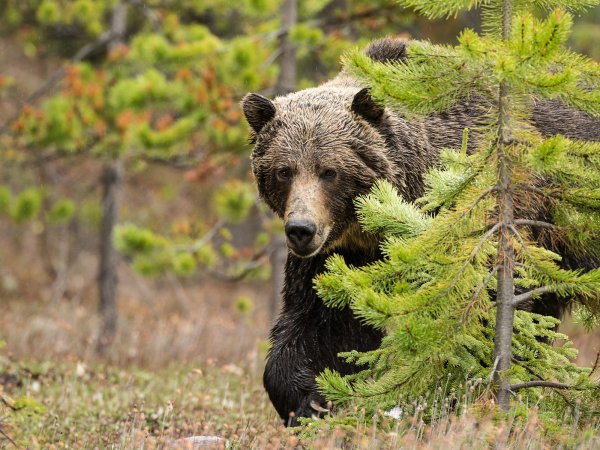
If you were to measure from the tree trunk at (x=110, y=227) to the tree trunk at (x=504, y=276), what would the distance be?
8.34 metres

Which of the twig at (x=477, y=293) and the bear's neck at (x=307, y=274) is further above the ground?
the twig at (x=477, y=293)

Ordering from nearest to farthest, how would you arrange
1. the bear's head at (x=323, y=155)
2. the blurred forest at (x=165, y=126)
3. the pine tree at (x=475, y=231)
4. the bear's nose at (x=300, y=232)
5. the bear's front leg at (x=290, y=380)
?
1. the pine tree at (x=475, y=231)
2. the bear's nose at (x=300, y=232)
3. the bear's head at (x=323, y=155)
4. the bear's front leg at (x=290, y=380)
5. the blurred forest at (x=165, y=126)

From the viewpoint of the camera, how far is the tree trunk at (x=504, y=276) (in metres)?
3.95

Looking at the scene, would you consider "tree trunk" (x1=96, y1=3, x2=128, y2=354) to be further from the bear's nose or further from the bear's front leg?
the bear's nose

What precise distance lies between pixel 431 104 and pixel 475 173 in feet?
1.20

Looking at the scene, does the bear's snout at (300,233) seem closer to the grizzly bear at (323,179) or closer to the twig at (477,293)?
the grizzly bear at (323,179)

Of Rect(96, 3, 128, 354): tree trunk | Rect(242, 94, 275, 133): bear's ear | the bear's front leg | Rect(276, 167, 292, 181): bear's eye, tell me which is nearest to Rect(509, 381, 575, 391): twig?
the bear's front leg

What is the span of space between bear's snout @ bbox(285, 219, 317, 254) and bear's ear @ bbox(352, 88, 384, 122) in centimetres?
90

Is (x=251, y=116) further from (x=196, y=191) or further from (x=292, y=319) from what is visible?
(x=196, y=191)

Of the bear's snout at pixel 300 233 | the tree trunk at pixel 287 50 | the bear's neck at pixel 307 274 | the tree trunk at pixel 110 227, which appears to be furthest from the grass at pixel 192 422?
the tree trunk at pixel 110 227

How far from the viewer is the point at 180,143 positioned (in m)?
9.71

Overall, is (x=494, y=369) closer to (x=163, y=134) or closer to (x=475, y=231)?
(x=475, y=231)

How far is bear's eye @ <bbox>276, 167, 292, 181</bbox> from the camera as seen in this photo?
5.06 meters

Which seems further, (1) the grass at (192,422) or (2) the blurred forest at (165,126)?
(2) the blurred forest at (165,126)
